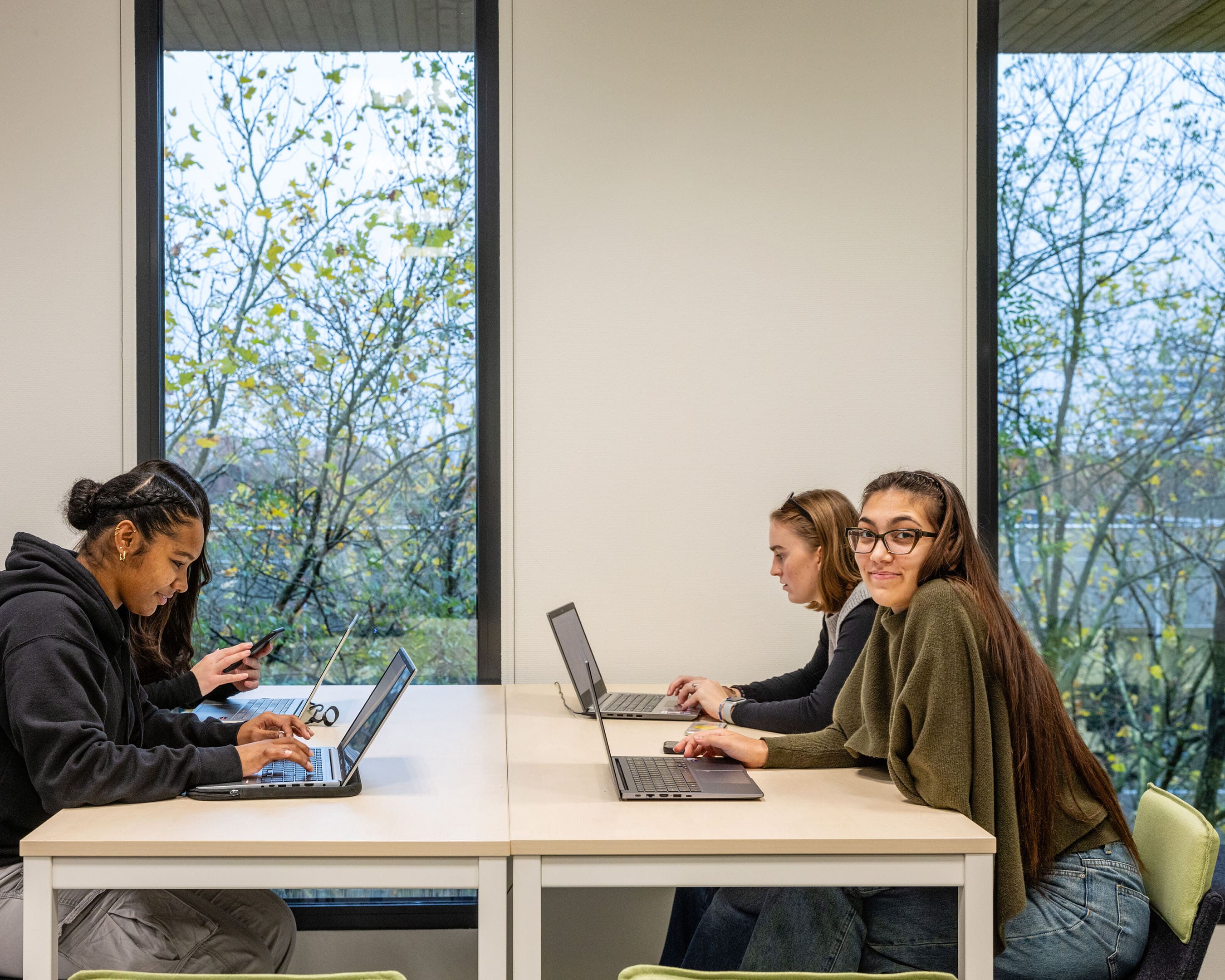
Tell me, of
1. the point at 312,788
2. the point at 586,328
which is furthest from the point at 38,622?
the point at 586,328

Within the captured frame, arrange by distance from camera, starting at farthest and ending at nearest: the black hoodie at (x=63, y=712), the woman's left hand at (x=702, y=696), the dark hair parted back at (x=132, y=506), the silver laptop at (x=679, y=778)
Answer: the woman's left hand at (x=702, y=696) < the dark hair parted back at (x=132, y=506) < the silver laptop at (x=679, y=778) < the black hoodie at (x=63, y=712)

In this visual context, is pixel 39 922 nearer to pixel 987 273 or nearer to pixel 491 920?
pixel 491 920

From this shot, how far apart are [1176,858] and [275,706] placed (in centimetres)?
198

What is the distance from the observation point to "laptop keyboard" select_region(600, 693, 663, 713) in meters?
2.50

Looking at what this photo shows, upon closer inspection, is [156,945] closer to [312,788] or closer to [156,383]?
[312,788]

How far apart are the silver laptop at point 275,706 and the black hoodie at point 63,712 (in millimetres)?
513

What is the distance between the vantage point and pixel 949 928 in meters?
1.69

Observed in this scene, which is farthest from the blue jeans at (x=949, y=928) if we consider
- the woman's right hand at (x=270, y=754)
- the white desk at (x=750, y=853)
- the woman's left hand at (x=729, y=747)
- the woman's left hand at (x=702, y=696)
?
the woman's right hand at (x=270, y=754)

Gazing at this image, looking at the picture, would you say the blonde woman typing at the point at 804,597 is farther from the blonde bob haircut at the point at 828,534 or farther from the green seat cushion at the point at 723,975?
the green seat cushion at the point at 723,975

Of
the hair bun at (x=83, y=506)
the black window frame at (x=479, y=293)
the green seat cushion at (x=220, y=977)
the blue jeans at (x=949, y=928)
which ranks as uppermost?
the black window frame at (x=479, y=293)

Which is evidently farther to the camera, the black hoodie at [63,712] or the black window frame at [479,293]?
the black window frame at [479,293]

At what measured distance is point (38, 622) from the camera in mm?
1700

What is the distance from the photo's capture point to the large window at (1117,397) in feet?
10.3

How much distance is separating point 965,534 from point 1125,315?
5.57 feet
